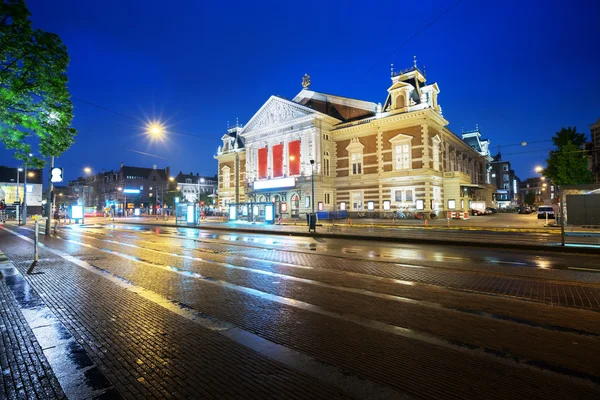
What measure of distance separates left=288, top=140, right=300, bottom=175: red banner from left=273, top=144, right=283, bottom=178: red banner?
2099 mm

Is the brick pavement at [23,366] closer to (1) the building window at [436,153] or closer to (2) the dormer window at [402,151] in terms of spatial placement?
(2) the dormer window at [402,151]

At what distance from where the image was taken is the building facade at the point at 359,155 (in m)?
41.4

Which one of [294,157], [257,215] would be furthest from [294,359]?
[294,157]

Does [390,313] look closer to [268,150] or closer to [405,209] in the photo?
[405,209]

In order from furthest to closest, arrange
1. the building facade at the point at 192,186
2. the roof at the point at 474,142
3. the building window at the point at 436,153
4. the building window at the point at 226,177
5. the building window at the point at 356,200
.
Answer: the building facade at the point at 192,186 → the roof at the point at 474,142 → the building window at the point at 226,177 → the building window at the point at 356,200 → the building window at the point at 436,153

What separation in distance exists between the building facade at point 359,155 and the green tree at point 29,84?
114 ft

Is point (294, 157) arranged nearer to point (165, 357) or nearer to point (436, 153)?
point (436, 153)

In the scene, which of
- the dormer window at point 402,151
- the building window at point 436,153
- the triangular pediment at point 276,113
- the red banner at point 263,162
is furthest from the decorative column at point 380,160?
the red banner at point 263,162

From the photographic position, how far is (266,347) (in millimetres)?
4254

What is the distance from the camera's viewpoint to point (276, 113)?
51344 millimetres

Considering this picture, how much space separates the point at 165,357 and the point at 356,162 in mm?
44679

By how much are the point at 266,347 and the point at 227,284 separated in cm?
389

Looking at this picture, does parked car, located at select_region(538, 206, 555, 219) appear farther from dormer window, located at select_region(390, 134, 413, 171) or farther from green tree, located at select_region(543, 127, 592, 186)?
dormer window, located at select_region(390, 134, 413, 171)

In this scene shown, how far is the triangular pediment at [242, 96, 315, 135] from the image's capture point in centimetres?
4831
